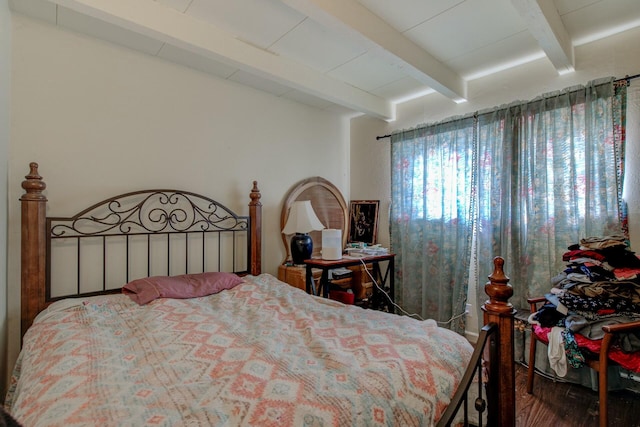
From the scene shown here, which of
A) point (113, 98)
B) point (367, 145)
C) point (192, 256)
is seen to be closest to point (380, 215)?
point (367, 145)

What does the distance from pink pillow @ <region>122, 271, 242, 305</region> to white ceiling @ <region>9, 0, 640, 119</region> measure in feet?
4.92

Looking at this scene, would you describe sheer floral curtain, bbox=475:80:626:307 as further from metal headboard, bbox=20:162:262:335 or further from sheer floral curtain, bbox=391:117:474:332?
metal headboard, bbox=20:162:262:335

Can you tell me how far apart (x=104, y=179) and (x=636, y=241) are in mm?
3570

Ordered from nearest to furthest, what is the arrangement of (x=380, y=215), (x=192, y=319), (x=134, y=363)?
(x=134, y=363), (x=192, y=319), (x=380, y=215)

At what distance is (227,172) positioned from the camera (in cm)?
274

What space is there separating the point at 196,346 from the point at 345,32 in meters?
1.84

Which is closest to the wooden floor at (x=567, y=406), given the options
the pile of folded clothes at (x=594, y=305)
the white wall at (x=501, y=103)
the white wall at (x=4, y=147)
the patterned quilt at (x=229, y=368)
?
the pile of folded clothes at (x=594, y=305)

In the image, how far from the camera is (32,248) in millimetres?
1747

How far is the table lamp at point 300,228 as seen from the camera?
2865 millimetres

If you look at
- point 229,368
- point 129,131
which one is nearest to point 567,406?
point 229,368

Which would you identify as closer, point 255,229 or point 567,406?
point 567,406

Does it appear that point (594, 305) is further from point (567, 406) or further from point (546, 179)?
point (546, 179)

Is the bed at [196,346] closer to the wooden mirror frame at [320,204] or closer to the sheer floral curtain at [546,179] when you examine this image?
the wooden mirror frame at [320,204]

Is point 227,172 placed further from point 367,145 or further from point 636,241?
point 636,241
